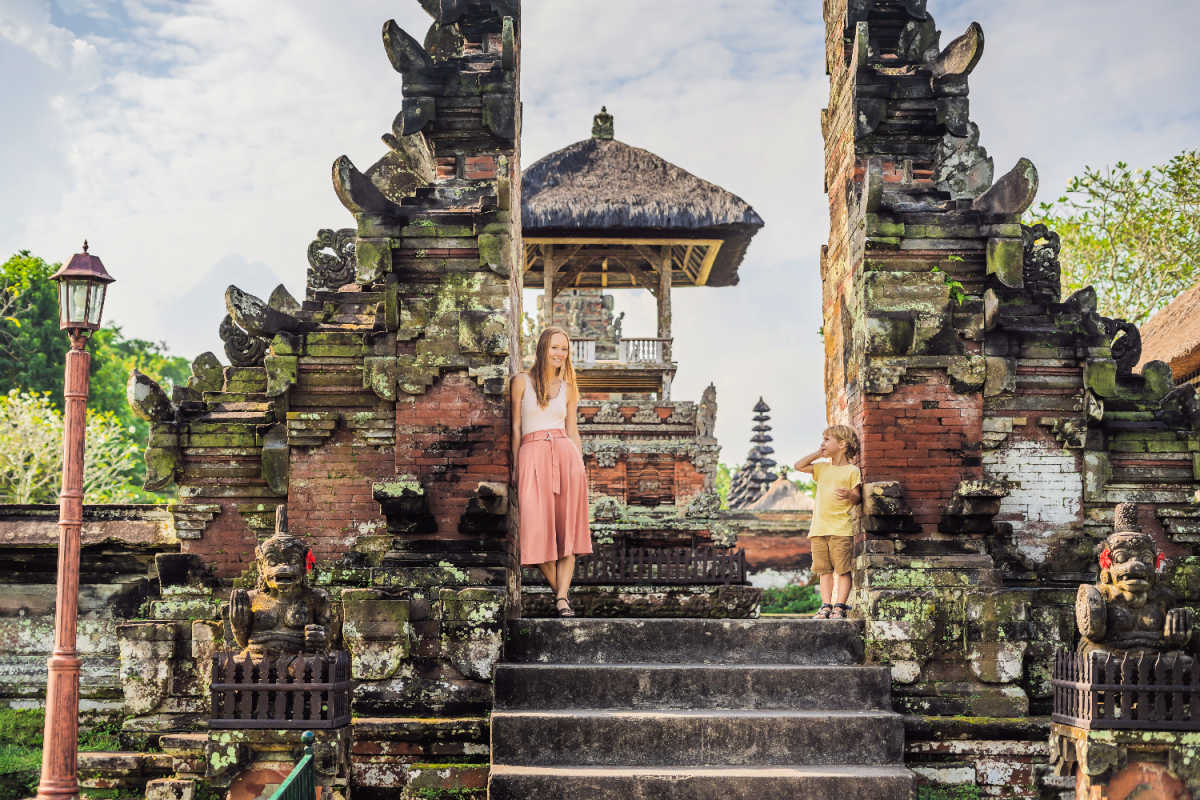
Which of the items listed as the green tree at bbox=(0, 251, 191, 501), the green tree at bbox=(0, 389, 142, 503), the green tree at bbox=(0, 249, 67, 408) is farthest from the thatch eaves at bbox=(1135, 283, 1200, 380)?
the green tree at bbox=(0, 249, 67, 408)

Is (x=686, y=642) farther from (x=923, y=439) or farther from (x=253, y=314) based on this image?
(x=253, y=314)

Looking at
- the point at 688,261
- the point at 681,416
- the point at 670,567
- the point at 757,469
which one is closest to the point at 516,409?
the point at 670,567

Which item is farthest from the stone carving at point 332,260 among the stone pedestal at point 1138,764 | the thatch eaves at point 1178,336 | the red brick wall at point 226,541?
the thatch eaves at point 1178,336

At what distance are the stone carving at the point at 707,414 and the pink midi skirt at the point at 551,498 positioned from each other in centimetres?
1399

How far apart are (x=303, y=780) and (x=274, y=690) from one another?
623 mm

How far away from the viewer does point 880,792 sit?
563 centimetres

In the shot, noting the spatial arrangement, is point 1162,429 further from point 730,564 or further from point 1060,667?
point 730,564

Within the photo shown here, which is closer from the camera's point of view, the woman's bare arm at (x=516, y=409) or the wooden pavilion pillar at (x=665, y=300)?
the woman's bare arm at (x=516, y=409)

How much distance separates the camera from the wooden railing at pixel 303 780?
14.7 feet

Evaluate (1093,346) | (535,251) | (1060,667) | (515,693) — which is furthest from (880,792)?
(535,251)

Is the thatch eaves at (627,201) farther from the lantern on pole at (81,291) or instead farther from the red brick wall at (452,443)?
the lantern on pole at (81,291)

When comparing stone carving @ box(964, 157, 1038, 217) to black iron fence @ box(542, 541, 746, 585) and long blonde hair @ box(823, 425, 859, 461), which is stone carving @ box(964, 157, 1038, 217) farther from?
black iron fence @ box(542, 541, 746, 585)

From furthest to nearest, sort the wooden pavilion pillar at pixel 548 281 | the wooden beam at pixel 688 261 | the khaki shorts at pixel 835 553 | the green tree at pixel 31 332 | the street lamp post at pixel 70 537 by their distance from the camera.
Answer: the green tree at pixel 31 332
the wooden beam at pixel 688 261
the wooden pavilion pillar at pixel 548 281
the khaki shorts at pixel 835 553
the street lamp post at pixel 70 537

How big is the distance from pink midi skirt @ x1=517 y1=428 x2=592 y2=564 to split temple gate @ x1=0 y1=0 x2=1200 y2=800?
0.56 ft
